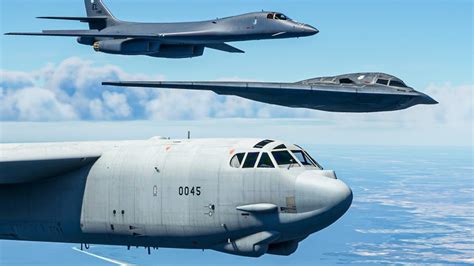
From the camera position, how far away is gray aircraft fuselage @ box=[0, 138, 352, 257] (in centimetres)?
2469

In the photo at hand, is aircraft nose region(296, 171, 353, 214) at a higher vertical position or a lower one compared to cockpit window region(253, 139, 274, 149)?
lower

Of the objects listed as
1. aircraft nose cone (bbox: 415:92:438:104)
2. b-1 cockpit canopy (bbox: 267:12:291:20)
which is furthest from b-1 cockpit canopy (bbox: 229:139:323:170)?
b-1 cockpit canopy (bbox: 267:12:291:20)

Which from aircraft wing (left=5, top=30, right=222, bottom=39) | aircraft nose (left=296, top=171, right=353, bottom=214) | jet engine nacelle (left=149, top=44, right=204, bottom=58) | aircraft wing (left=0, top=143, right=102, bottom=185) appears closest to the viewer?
aircraft nose (left=296, top=171, right=353, bottom=214)

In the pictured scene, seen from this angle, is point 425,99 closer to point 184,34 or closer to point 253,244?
point 184,34

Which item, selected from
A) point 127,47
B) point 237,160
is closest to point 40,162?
point 237,160

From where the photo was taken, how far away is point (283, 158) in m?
25.5

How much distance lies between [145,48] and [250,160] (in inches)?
1121

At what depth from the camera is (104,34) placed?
53.1m

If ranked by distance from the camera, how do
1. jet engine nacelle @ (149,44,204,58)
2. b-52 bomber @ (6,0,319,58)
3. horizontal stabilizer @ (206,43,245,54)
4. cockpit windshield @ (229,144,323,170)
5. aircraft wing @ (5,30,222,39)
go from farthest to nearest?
horizontal stabilizer @ (206,43,245,54), jet engine nacelle @ (149,44,204,58), aircraft wing @ (5,30,222,39), b-52 bomber @ (6,0,319,58), cockpit windshield @ (229,144,323,170)

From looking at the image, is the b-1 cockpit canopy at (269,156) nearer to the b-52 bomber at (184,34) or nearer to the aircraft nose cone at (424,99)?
the aircraft nose cone at (424,99)

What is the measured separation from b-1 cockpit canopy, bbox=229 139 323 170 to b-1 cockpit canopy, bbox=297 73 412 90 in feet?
52.6

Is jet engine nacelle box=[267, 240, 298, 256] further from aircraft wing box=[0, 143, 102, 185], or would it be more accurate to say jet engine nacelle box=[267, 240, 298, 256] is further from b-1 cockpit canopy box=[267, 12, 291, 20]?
b-1 cockpit canopy box=[267, 12, 291, 20]

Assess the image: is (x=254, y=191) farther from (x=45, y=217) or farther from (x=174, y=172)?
(x=45, y=217)

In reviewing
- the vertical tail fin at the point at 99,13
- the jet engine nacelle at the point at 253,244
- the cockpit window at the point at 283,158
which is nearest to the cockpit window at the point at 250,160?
the cockpit window at the point at 283,158
